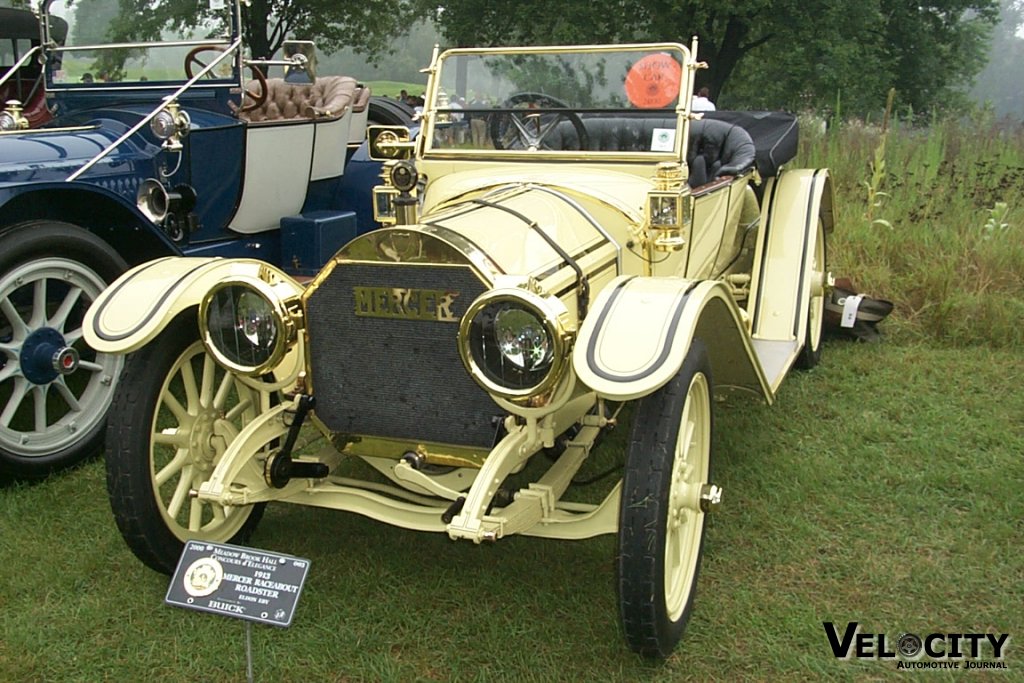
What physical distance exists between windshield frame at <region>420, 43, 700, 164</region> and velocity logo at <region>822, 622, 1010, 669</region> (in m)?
1.74

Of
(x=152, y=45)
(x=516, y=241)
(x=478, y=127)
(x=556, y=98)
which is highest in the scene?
(x=152, y=45)

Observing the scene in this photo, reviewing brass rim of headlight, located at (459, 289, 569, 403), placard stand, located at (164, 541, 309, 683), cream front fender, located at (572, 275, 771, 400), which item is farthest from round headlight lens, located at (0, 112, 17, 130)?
cream front fender, located at (572, 275, 771, 400)

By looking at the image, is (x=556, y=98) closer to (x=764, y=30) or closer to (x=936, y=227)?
(x=936, y=227)

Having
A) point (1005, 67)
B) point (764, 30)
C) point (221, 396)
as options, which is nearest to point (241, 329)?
point (221, 396)

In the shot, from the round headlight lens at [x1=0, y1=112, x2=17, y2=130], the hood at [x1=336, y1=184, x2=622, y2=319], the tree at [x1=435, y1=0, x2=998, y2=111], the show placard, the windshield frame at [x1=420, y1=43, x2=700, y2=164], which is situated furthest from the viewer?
the tree at [x1=435, y1=0, x2=998, y2=111]

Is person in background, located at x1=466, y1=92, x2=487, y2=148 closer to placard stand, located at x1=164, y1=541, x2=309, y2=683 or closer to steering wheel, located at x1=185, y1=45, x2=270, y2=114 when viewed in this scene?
steering wheel, located at x1=185, y1=45, x2=270, y2=114

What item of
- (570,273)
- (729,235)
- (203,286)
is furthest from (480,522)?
(729,235)

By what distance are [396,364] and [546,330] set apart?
19.6 inches

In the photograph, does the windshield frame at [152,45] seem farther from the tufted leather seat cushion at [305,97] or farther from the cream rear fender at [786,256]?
the cream rear fender at [786,256]

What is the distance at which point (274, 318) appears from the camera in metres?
2.58

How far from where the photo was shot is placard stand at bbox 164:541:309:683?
2.17 metres

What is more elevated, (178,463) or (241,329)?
(241,329)

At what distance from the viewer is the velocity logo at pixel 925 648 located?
8.50 feet

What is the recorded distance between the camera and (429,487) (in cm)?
260
